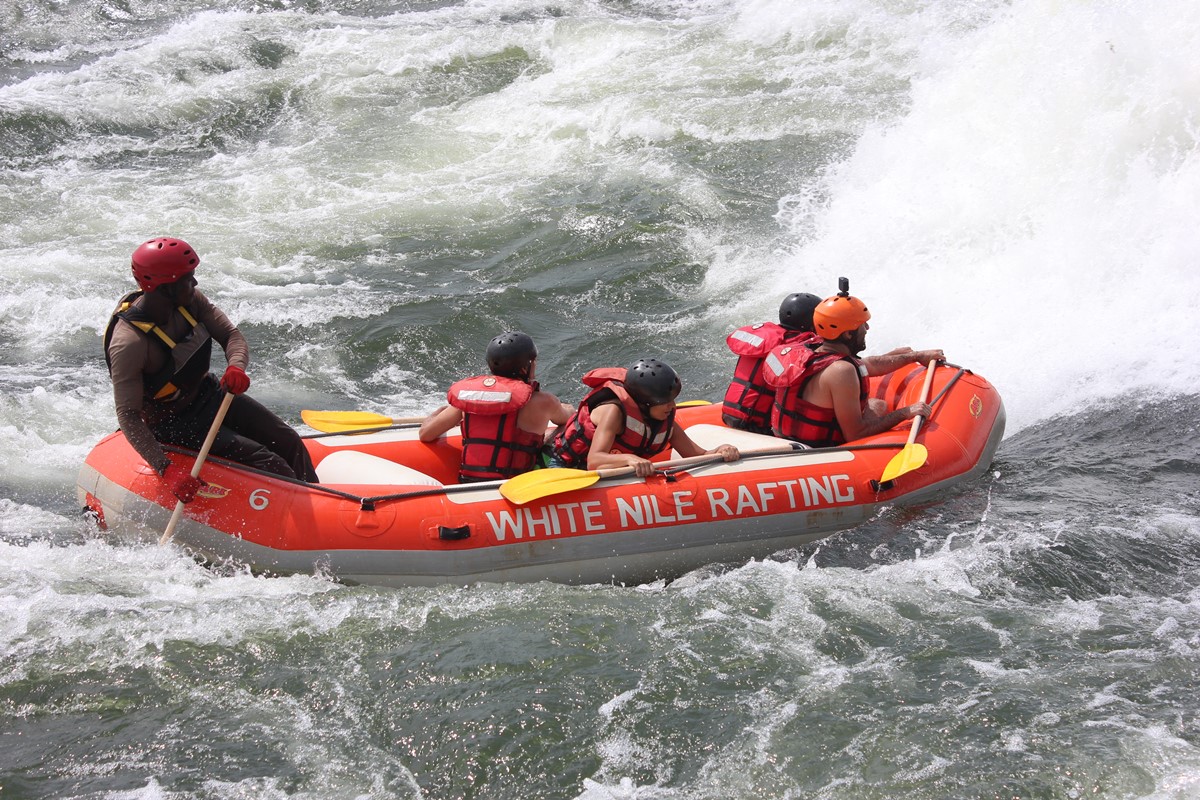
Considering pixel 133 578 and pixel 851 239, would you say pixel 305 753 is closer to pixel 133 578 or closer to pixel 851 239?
pixel 133 578

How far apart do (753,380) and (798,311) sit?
50 centimetres

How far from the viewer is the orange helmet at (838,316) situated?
6.55 m

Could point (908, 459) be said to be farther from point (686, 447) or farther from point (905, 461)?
point (686, 447)

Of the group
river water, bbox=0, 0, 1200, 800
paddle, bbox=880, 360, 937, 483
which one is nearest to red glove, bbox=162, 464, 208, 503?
river water, bbox=0, 0, 1200, 800

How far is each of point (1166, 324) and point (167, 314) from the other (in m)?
6.69

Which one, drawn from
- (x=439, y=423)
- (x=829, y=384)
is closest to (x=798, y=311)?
(x=829, y=384)

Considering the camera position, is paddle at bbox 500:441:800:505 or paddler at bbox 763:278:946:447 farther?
paddler at bbox 763:278:946:447

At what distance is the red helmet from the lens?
551 cm

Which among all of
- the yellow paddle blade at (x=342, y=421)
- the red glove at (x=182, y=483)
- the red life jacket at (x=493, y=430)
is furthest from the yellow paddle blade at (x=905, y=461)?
the red glove at (x=182, y=483)

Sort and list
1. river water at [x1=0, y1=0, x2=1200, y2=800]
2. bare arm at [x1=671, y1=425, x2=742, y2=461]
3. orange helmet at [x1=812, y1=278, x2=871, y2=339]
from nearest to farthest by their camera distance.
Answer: river water at [x1=0, y1=0, x2=1200, y2=800]
bare arm at [x1=671, y1=425, x2=742, y2=461]
orange helmet at [x1=812, y1=278, x2=871, y2=339]

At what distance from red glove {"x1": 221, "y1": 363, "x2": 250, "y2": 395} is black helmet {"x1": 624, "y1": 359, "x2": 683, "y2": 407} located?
1.95 m

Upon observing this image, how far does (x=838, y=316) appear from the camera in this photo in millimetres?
6543

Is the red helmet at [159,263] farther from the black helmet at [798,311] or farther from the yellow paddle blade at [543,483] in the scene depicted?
the black helmet at [798,311]

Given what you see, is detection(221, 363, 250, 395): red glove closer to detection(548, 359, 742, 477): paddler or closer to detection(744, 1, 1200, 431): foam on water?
detection(548, 359, 742, 477): paddler
